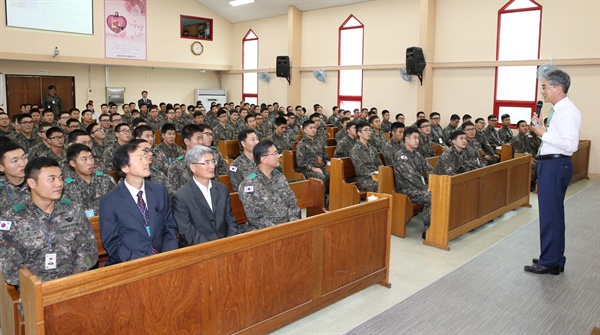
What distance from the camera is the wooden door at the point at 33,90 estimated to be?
1262cm

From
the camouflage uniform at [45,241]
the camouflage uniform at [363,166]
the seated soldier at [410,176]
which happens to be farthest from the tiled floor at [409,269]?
the camouflage uniform at [45,241]

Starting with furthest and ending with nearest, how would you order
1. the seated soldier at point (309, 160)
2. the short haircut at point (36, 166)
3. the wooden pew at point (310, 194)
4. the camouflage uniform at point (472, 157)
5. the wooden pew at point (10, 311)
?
the seated soldier at point (309, 160) → the camouflage uniform at point (472, 157) → the wooden pew at point (310, 194) → the short haircut at point (36, 166) → the wooden pew at point (10, 311)

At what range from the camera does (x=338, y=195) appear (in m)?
5.89

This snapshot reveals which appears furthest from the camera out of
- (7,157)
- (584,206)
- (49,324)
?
(584,206)

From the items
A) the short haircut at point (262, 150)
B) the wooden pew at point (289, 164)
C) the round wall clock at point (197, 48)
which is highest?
the round wall clock at point (197, 48)

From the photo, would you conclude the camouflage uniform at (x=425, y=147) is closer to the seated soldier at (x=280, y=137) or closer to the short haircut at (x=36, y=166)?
the seated soldier at (x=280, y=137)

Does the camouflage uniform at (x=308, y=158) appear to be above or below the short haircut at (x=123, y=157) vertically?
below

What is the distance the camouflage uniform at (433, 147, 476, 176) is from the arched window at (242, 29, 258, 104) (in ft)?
35.7

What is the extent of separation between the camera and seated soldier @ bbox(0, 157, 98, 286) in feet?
8.46

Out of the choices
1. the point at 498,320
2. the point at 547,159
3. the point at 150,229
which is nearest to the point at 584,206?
the point at 547,159

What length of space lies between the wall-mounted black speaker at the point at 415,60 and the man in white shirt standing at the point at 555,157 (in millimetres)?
7061

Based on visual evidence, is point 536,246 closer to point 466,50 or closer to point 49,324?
point 49,324

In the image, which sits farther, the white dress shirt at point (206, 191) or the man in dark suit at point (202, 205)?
the white dress shirt at point (206, 191)

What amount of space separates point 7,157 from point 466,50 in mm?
9498
